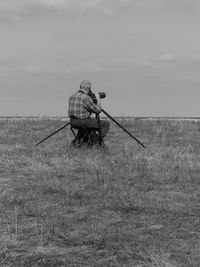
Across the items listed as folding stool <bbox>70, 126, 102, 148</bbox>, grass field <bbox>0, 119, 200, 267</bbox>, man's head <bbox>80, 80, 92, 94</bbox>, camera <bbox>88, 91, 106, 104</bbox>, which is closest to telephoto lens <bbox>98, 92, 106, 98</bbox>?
camera <bbox>88, 91, 106, 104</bbox>

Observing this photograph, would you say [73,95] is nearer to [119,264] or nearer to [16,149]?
[16,149]

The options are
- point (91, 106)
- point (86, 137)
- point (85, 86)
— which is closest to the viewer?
point (91, 106)

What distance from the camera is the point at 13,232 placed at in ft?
21.2

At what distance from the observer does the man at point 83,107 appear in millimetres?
13961

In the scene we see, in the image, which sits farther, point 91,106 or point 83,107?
point 83,107

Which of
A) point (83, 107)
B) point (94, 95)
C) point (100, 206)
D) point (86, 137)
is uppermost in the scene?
point (94, 95)

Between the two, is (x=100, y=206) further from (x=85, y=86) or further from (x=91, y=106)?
(x=85, y=86)

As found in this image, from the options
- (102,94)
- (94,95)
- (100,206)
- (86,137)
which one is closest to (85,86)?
(94,95)

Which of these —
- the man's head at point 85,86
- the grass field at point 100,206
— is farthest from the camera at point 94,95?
the grass field at point 100,206

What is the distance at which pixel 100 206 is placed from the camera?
7.89m

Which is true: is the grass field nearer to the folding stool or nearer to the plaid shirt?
the folding stool

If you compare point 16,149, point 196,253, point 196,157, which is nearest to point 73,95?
point 16,149

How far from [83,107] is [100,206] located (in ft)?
21.2

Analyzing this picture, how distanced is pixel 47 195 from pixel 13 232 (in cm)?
219
